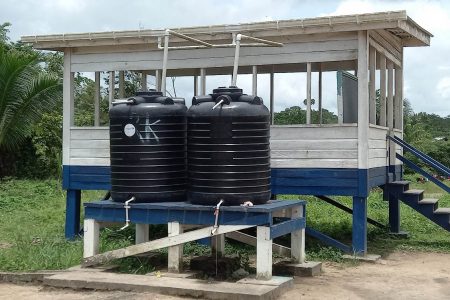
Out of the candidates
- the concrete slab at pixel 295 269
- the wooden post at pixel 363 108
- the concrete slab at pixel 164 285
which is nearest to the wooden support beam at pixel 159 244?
the concrete slab at pixel 164 285

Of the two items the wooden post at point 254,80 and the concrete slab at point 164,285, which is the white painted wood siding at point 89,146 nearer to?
the wooden post at point 254,80

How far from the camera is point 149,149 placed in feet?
26.6

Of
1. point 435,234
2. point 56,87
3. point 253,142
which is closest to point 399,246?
point 435,234

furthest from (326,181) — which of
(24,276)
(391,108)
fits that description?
(24,276)

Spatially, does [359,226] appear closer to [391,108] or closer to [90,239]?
[391,108]

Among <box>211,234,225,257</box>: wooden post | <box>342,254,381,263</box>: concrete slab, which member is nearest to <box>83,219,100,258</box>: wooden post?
<box>211,234,225,257</box>: wooden post

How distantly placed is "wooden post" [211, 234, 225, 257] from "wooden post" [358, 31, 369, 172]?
98.3 inches

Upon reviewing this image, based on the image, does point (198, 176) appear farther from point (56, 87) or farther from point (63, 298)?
point (56, 87)

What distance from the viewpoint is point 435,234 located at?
504 inches

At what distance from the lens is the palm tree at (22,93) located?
58.7 feet

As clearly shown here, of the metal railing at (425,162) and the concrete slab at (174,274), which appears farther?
the metal railing at (425,162)

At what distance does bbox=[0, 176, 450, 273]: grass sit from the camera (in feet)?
29.3

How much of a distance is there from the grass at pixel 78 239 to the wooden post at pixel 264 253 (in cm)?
168

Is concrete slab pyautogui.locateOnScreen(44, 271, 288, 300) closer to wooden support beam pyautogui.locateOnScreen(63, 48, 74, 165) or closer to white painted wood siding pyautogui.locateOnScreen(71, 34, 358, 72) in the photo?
wooden support beam pyautogui.locateOnScreen(63, 48, 74, 165)
